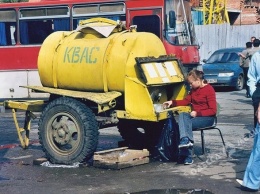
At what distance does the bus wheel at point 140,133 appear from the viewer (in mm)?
10602

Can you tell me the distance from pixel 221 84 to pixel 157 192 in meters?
17.5

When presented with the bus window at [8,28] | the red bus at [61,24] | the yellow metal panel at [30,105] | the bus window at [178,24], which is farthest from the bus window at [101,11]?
the yellow metal panel at [30,105]

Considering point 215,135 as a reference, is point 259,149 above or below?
above

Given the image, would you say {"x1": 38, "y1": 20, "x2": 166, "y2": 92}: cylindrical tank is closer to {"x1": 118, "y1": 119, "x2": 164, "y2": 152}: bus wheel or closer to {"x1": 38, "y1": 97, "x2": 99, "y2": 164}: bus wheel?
{"x1": 38, "y1": 97, "x2": 99, "y2": 164}: bus wheel

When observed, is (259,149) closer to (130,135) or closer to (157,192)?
(157,192)

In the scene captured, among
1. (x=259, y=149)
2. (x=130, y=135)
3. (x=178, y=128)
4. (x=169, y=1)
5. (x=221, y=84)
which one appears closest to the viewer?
(x=259, y=149)

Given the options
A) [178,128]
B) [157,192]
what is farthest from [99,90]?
[157,192]

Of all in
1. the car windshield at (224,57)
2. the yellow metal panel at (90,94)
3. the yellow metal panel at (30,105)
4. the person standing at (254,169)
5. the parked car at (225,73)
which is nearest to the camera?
the person standing at (254,169)

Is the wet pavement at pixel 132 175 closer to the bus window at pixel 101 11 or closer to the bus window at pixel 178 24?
the bus window at pixel 178 24

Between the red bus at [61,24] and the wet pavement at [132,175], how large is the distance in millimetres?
8218

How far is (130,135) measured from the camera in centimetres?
1091

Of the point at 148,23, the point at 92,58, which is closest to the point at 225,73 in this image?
the point at 148,23

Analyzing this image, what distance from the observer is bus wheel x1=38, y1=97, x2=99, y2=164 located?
9391mm

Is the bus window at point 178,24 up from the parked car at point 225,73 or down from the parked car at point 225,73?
up
